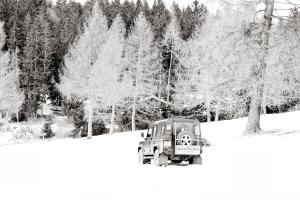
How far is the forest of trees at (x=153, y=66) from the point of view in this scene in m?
21.2

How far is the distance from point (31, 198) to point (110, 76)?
94.9 ft

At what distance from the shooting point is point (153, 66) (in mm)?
42781

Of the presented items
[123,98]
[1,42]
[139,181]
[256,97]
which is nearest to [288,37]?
[256,97]

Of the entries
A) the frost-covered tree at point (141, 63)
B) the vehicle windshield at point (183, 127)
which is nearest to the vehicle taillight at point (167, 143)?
the vehicle windshield at point (183, 127)

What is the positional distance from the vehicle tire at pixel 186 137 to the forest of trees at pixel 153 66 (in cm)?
642

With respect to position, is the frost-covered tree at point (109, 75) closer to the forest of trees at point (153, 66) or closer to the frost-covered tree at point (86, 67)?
the forest of trees at point (153, 66)

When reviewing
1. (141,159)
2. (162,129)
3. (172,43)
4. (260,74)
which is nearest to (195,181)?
(162,129)

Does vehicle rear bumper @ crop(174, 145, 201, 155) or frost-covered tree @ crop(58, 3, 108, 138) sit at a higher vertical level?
frost-covered tree @ crop(58, 3, 108, 138)

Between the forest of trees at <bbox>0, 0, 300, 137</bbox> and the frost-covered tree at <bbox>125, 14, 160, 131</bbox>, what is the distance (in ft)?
0.31

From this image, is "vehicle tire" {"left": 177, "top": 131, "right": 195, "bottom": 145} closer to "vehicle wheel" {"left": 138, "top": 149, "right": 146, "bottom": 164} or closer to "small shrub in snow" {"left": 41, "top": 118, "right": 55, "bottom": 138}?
"vehicle wheel" {"left": 138, "top": 149, "right": 146, "bottom": 164}

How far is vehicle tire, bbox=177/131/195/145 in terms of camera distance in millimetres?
15648

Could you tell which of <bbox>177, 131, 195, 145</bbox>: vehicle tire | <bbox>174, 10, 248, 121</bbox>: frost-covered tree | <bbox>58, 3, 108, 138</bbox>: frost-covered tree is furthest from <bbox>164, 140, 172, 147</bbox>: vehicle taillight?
<bbox>58, 3, 108, 138</bbox>: frost-covered tree

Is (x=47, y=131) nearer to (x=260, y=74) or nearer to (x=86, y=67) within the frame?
(x=86, y=67)

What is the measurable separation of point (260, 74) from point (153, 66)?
894 inches
